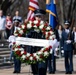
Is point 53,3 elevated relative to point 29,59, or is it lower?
elevated

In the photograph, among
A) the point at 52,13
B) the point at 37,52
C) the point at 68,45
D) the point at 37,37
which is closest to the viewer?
the point at 37,52

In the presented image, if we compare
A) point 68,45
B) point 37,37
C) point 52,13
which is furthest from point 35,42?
point 52,13

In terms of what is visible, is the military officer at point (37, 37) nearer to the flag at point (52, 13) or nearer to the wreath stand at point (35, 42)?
the wreath stand at point (35, 42)

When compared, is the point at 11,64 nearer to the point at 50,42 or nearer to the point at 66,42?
the point at 66,42

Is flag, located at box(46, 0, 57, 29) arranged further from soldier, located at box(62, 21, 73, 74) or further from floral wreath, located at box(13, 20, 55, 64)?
floral wreath, located at box(13, 20, 55, 64)

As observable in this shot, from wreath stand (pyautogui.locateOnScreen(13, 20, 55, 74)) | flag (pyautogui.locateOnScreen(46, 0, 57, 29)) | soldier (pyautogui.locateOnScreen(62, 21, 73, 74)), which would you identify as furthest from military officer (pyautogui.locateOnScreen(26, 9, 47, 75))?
flag (pyautogui.locateOnScreen(46, 0, 57, 29))

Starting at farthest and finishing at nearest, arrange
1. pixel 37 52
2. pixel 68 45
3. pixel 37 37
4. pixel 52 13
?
pixel 52 13, pixel 68 45, pixel 37 37, pixel 37 52

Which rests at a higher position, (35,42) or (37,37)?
(37,37)

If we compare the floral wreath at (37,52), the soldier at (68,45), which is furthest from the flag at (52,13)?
the floral wreath at (37,52)

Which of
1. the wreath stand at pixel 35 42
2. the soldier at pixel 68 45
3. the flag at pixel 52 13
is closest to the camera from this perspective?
the wreath stand at pixel 35 42

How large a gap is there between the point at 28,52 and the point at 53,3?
23.2 feet

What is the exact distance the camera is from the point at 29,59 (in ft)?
38.2

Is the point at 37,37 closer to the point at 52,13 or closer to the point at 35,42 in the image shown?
the point at 35,42

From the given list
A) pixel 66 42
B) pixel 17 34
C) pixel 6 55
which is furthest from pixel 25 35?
pixel 6 55
